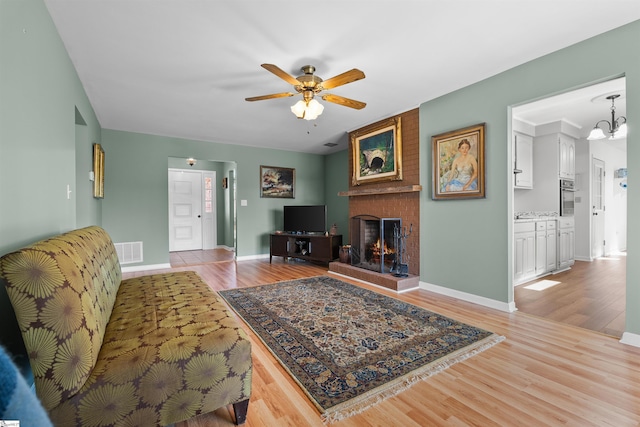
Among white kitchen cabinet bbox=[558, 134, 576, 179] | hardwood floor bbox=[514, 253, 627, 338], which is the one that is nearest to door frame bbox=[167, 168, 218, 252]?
hardwood floor bbox=[514, 253, 627, 338]

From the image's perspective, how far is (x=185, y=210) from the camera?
768cm

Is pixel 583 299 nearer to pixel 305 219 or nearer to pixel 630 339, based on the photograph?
pixel 630 339

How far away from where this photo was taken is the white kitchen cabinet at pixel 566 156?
4983mm

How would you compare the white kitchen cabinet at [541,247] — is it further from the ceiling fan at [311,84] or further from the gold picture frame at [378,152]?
the ceiling fan at [311,84]

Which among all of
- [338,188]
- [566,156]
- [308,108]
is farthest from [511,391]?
[338,188]

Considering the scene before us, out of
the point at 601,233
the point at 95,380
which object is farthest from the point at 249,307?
the point at 601,233

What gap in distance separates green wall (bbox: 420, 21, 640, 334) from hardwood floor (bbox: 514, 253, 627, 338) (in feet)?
1.26

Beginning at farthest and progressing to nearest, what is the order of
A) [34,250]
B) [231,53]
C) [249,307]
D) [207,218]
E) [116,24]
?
1. [207,218]
2. [249,307]
3. [231,53]
4. [116,24]
5. [34,250]

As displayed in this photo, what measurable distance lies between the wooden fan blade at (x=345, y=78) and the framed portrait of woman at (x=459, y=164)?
1.59 meters

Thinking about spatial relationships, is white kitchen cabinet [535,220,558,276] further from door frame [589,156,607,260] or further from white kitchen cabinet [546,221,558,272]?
door frame [589,156,607,260]

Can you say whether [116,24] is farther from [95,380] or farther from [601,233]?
[601,233]

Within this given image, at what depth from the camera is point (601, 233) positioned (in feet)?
19.9

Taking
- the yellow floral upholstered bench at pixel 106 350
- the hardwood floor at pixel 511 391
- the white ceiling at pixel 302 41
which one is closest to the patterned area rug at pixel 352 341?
the hardwood floor at pixel 511 391

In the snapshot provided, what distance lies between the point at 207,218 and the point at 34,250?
7.11 metres
